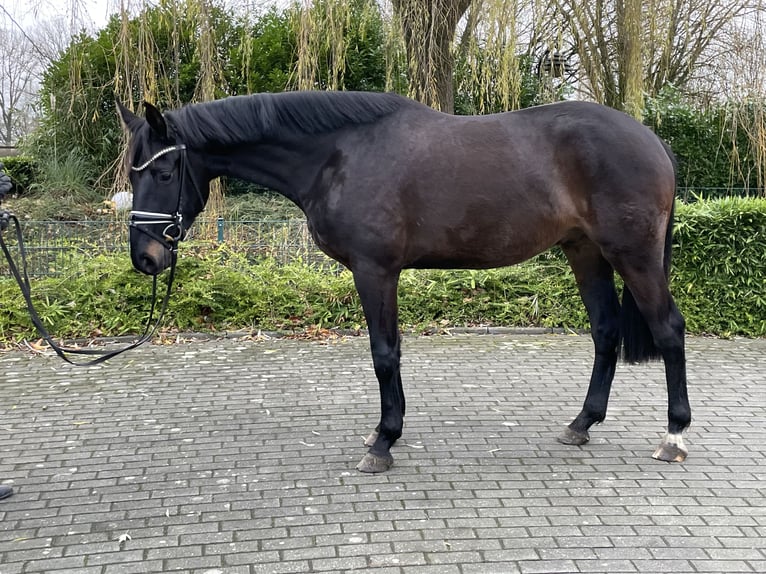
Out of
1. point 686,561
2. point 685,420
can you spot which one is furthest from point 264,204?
point 686,561

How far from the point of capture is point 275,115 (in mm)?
3633

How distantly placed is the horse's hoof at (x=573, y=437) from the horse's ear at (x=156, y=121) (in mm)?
2837

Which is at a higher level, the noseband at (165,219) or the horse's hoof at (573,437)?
the noseband at (165,219)

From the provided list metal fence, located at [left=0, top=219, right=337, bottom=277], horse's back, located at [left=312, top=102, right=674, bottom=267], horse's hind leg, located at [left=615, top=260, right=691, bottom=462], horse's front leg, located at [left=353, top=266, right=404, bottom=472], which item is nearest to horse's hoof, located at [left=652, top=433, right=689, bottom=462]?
horse's hind leg, located at [left=615, top=260, right=691, bottom=462]

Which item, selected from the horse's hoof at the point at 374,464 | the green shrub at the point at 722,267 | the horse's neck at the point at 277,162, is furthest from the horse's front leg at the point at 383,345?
the green shrub at the point at 722,267

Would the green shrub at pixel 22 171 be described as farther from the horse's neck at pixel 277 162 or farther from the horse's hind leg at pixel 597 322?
the horse's hind leg at pixel 597 322

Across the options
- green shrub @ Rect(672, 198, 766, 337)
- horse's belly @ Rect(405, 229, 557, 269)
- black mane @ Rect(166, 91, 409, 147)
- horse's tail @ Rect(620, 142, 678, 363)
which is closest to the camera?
black mane @ Rect(166, 91, 409, 147)

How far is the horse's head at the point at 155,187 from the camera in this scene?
3455 millimetres

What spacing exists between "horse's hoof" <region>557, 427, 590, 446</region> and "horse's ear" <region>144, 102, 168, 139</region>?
284 centimetres

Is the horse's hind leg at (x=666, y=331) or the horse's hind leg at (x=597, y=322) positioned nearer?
the horse's hind leg at (x=666, y=331)

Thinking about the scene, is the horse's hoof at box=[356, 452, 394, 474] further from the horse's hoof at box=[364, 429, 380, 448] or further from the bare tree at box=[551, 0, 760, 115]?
the bare tree at box=[551, 0, 760, 115]

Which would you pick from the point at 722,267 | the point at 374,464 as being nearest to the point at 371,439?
the point at 374,464

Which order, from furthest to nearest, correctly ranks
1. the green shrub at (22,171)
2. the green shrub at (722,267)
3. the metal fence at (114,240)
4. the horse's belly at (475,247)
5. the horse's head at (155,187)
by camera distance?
the green shrub at (22,171) → the metal fence at (114,240) → the green shrub at (722,267) → the horse's belly at (475,247) → the horse's head at (155,187)

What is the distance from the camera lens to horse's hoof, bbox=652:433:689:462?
147 inches
